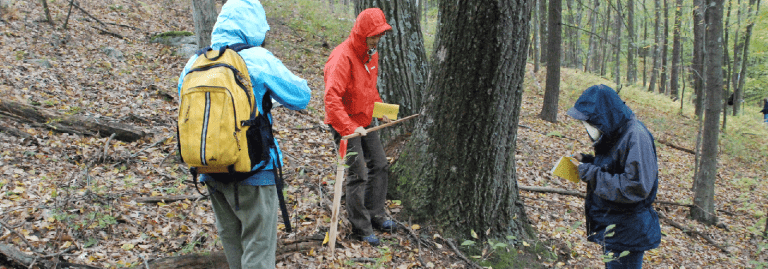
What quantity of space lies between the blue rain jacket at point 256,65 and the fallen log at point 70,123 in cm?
348

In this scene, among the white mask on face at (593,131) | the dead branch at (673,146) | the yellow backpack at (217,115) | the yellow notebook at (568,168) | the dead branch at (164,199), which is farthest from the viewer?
the dead branch at (673,146)

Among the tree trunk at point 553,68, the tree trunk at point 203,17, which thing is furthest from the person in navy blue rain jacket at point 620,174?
the tree trunk at point 553,68

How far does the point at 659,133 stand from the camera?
13992 mm

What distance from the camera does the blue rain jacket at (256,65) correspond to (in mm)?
2199

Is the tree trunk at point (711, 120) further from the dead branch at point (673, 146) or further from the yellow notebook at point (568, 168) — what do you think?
the yellow notebook at point (568, 168)

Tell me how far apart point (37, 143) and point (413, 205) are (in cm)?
428

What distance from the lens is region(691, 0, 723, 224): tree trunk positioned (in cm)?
726

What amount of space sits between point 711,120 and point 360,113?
7.38 metres

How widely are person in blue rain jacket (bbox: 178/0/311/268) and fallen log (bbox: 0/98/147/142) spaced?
11.2 ft

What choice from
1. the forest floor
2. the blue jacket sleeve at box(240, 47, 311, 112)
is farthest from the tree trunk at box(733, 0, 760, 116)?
the blue jacket sleeve at box(240, 47, 311, 112)

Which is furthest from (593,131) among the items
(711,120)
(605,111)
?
(711,120)

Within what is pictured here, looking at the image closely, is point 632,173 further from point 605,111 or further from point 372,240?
point 372,240

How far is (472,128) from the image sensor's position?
3.45 metres

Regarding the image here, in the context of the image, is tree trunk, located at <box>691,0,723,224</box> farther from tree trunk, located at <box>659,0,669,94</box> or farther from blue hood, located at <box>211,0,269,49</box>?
tree trunk, located at <box>659,0,669,94</box>
